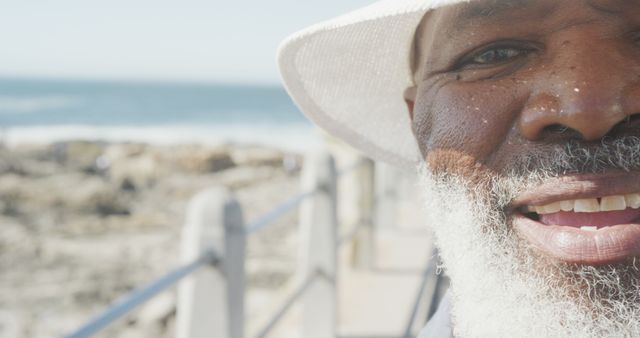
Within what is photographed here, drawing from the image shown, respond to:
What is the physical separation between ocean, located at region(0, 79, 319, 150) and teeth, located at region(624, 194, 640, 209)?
39.4 metres

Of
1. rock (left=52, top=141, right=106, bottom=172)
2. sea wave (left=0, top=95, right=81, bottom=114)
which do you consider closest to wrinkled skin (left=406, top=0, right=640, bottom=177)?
rock (left=52, top=141, right=106, bottom=172)

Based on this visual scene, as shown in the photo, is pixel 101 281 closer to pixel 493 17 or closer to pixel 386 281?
pixel 386 281

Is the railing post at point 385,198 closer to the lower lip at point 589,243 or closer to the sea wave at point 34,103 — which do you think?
the lower lip at point 589,243

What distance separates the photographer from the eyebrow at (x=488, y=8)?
4.35ft

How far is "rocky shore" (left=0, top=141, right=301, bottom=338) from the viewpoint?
37.0 feet

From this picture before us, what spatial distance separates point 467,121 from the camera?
1383 mm

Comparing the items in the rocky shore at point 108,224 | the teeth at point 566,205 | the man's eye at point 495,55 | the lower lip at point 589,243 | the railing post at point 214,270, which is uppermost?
the man's eye at point 495,55

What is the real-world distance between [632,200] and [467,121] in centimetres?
34

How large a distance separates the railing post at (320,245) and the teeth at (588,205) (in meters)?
2.68

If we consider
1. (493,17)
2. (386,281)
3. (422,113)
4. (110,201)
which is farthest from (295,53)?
(110,201)

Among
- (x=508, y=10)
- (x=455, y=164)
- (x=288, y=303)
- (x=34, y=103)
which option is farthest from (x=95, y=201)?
(x=34, y=103)

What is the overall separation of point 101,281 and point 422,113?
39.7 ft

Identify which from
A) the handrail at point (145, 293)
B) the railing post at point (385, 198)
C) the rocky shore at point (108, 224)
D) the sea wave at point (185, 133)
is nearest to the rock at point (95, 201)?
the rocky shore at point (108, 224)

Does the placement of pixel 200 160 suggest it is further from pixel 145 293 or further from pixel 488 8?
pixel 488 8
